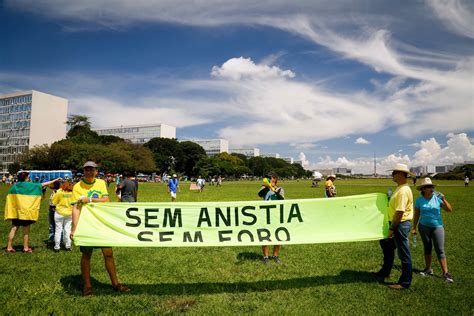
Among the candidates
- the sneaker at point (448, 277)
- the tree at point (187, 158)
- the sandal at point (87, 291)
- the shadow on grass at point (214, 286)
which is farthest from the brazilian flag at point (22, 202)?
the tree at point (187, 158)

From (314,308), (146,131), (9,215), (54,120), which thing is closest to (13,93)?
(54,120)

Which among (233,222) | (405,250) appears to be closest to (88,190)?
(233,222)

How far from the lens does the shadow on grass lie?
620cm

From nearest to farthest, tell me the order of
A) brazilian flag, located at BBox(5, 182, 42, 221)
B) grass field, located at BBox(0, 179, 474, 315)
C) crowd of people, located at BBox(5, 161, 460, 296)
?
1. grass field, located at BBox(0, 179, 474, 315)
2. crowd of people, located at BBox(5, 161, 460, 296)
3. brazilian flag, located at BBox(5, 182, 42, 221)

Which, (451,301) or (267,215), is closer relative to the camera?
(451,301)

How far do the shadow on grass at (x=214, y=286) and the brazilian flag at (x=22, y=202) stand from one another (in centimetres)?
314

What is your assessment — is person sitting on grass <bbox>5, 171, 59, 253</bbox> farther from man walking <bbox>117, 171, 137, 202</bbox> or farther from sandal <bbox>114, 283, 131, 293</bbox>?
sandal <bbox>114, 283, 131, 293</bbox>

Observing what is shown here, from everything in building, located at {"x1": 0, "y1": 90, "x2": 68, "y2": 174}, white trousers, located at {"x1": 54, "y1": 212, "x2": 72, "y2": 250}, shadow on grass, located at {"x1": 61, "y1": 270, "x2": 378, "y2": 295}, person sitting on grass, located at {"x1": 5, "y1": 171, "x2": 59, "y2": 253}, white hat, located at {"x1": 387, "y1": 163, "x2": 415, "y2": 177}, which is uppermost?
building, located at {"x1": 0, "y1": 90, "x2": 68, "y2": 174}

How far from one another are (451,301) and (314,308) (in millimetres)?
2645

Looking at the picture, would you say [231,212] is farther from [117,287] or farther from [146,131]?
[146,131]

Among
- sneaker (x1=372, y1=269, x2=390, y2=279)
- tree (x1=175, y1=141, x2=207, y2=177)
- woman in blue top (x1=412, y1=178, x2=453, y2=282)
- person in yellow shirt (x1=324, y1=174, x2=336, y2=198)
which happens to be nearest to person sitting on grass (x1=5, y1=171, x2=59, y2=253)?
sneaker (x1=372, y1=269, x2=390, y2=279)

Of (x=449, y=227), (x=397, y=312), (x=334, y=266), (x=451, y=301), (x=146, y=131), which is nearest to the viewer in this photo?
(x=397, y=312)

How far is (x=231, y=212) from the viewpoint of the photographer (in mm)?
6453

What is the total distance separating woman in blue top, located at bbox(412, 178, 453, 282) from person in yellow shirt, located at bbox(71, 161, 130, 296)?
6.65 metres
